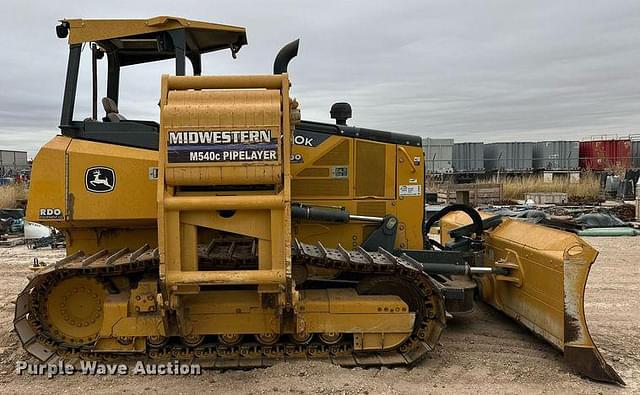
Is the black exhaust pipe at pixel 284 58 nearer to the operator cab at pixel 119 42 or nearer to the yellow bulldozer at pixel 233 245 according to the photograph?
the yellow bulldozer at pixel 233 245

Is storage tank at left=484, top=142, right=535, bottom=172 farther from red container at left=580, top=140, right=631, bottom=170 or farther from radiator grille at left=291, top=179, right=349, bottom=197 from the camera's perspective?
radiator grille at left=291, top=179, right=349, bottom=197

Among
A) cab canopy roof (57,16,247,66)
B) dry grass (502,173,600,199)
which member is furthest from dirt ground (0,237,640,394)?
dry grass (502,173,600,199)

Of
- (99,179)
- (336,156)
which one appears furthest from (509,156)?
(99,179)

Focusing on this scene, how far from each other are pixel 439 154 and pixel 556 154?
11.4 meters

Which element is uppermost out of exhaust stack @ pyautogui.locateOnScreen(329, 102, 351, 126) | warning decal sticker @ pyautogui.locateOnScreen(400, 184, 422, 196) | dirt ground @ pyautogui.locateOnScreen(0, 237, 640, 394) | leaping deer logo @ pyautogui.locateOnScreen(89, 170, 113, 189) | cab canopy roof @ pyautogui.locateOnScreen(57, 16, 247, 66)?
cab canopy roof @ pyautogui.locateOnScreen(57, 16, 247, 66)

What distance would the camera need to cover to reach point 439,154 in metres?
35.8

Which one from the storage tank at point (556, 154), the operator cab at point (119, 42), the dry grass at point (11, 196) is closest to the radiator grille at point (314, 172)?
the operator cab at point (119, 42)

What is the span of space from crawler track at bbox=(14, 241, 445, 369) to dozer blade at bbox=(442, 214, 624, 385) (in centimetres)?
114

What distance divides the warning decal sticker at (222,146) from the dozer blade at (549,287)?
299 cm

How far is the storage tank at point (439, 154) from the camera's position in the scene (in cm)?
3521

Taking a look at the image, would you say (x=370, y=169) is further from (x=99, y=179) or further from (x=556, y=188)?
(x=556, y=188)

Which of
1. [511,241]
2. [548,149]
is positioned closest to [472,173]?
[548,149]

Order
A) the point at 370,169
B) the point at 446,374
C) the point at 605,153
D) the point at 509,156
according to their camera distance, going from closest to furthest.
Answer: the point at 446,374, the point at 370,169, the point at 509,156, the point at 605,153

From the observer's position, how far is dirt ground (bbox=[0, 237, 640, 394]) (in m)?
4.78
